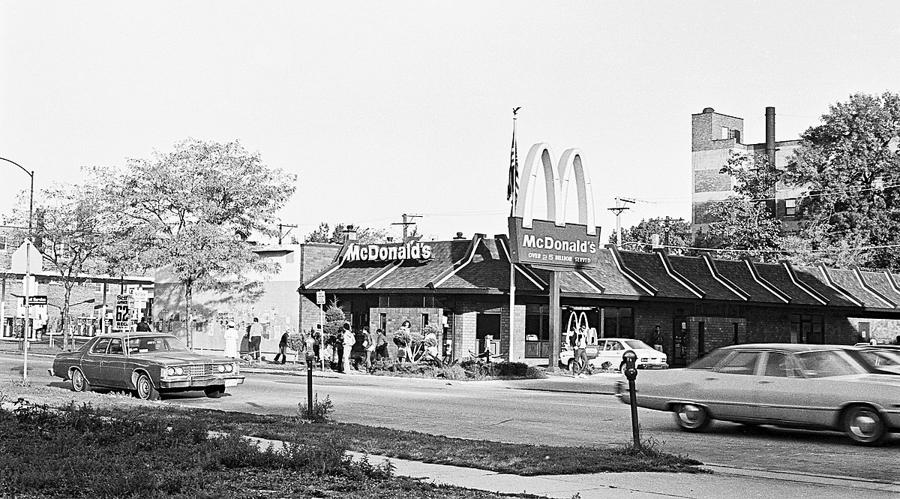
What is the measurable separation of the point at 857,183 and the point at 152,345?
5500cm

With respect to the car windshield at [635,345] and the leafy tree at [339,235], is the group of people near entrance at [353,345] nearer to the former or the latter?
the car windshield at [635,345]

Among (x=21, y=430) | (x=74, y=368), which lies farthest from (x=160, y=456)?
(x=74, y=368)

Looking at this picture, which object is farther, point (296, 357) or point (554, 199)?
point (296, 357)

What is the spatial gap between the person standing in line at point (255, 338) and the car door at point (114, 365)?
2111 centimetres

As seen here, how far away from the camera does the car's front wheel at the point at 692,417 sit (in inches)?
703

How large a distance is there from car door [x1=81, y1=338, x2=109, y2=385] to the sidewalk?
1373 cm

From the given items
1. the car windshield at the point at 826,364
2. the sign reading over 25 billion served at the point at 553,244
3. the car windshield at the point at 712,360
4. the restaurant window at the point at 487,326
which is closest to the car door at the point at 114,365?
the car windshield at the point at 712,360

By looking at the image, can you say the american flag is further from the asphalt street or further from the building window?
the building window

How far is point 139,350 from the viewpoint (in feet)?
80.6

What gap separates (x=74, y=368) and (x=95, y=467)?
14.8m

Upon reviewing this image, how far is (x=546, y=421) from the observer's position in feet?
65.3

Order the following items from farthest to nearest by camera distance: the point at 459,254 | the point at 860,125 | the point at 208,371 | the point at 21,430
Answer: the point at 860,125 → the point at 459,254 → the point at 208,371 → the point at 21,430

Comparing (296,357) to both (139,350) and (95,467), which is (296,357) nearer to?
(139,350)

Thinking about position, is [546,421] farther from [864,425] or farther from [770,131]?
[770,131]
